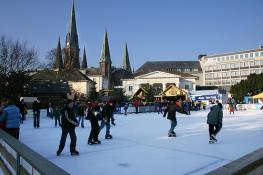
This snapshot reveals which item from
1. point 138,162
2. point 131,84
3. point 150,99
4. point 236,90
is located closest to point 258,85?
point 236,90

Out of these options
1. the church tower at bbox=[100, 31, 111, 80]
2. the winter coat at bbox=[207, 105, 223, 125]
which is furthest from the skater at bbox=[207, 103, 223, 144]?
the church tower at bbox=[100, 31, 111, 80]

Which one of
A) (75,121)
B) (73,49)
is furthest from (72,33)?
(75,121)

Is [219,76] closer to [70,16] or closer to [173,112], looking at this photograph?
[70,16]

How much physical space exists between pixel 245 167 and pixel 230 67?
4181 inches

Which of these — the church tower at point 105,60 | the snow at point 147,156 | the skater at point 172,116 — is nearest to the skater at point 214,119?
the snow at point 147,156

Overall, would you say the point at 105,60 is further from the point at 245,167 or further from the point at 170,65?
the point at 245,167

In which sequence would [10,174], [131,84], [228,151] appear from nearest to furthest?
[10,174] → [228,151] → [131,84]

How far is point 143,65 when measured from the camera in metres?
112

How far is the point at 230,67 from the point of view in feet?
338

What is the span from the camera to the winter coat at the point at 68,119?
7160 millimetres

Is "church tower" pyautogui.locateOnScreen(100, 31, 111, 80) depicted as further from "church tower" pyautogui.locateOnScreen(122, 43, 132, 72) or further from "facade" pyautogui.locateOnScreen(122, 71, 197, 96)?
"facade" pyautogui.locateOnScreen(122, 71, 197, 96)

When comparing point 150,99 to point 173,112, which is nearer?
point 173,112

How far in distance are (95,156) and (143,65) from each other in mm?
105570

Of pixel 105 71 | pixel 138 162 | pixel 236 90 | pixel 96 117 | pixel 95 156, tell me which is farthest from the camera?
pixel 105 71
